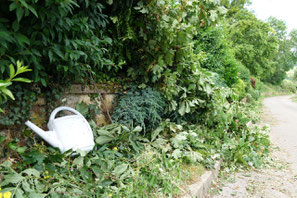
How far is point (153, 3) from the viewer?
8.54 ft

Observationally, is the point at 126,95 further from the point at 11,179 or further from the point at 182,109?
the point at 11,179

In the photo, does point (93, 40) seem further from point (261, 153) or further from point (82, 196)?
point (261, 153)

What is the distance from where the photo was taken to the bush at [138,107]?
2.70 m

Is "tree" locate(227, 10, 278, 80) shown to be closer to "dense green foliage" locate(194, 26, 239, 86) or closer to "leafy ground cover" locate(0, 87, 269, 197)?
"dense green foliage" locate(194, 26, 239, 86)

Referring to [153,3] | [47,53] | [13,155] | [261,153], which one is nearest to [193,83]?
[153,3]

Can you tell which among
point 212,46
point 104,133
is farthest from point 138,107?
point 212,46

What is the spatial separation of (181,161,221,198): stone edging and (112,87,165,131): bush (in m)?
0.90

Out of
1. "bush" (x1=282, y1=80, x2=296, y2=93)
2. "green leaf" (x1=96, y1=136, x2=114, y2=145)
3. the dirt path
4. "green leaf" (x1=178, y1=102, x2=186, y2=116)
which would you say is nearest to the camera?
"green leaf" (x1=96, y1=136, x2=114, y2=145)

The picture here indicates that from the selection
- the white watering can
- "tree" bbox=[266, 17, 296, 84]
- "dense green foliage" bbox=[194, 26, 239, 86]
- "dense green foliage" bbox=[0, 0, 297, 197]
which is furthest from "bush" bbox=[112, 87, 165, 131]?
"tree" bbox=[266, 17, 296, 84]

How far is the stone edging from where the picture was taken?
2.07 metres

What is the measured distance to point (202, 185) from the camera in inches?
89.7

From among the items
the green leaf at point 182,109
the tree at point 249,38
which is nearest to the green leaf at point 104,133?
the green leaf at point 182,109

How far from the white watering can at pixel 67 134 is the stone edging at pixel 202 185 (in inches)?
42.8

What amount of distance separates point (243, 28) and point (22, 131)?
67.5ft
